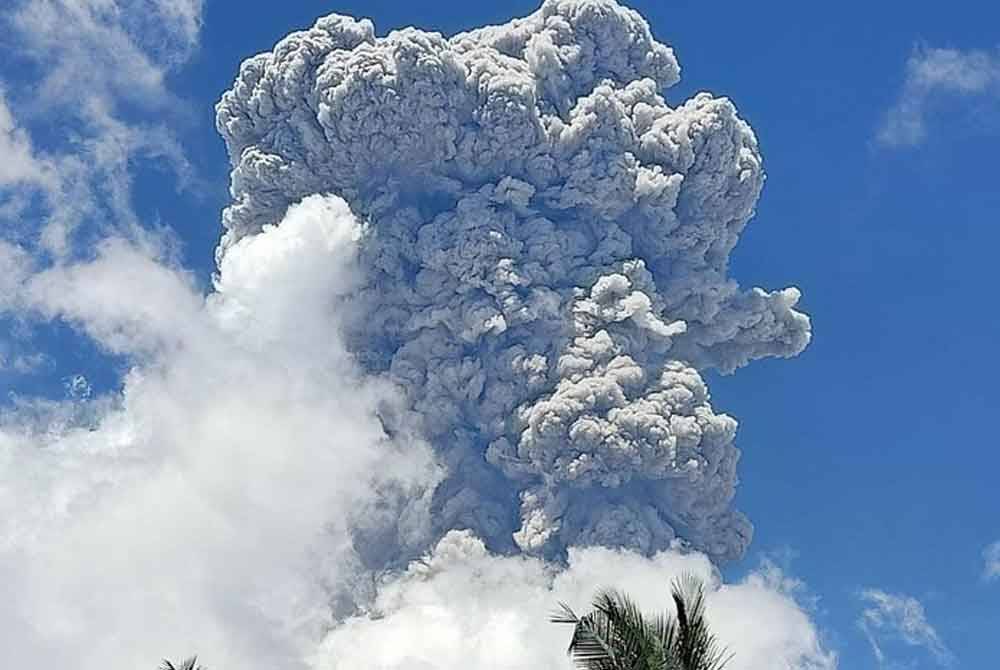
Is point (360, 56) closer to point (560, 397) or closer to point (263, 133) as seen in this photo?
point (263, 133)

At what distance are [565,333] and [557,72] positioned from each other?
526 inches

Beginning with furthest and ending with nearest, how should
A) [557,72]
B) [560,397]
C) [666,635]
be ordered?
[557,72]
[560,397]
[666,635]

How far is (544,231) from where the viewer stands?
247ft

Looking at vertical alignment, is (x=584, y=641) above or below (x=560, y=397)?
below

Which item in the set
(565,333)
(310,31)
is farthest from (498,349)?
(310,31)

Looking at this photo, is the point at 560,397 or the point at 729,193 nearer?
the point at 560,397

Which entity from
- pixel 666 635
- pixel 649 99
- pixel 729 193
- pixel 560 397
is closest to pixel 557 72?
pixel 649 99

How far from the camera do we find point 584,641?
15211mm

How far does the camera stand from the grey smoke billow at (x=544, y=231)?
71812 millimetres

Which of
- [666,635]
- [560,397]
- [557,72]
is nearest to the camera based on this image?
[666,635]

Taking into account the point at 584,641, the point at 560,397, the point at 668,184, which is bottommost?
the point at 584,641

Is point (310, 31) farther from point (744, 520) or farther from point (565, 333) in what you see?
point (744, 520)

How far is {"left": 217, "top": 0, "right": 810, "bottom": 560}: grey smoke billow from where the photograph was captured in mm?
71812

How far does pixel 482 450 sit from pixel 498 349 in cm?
651
